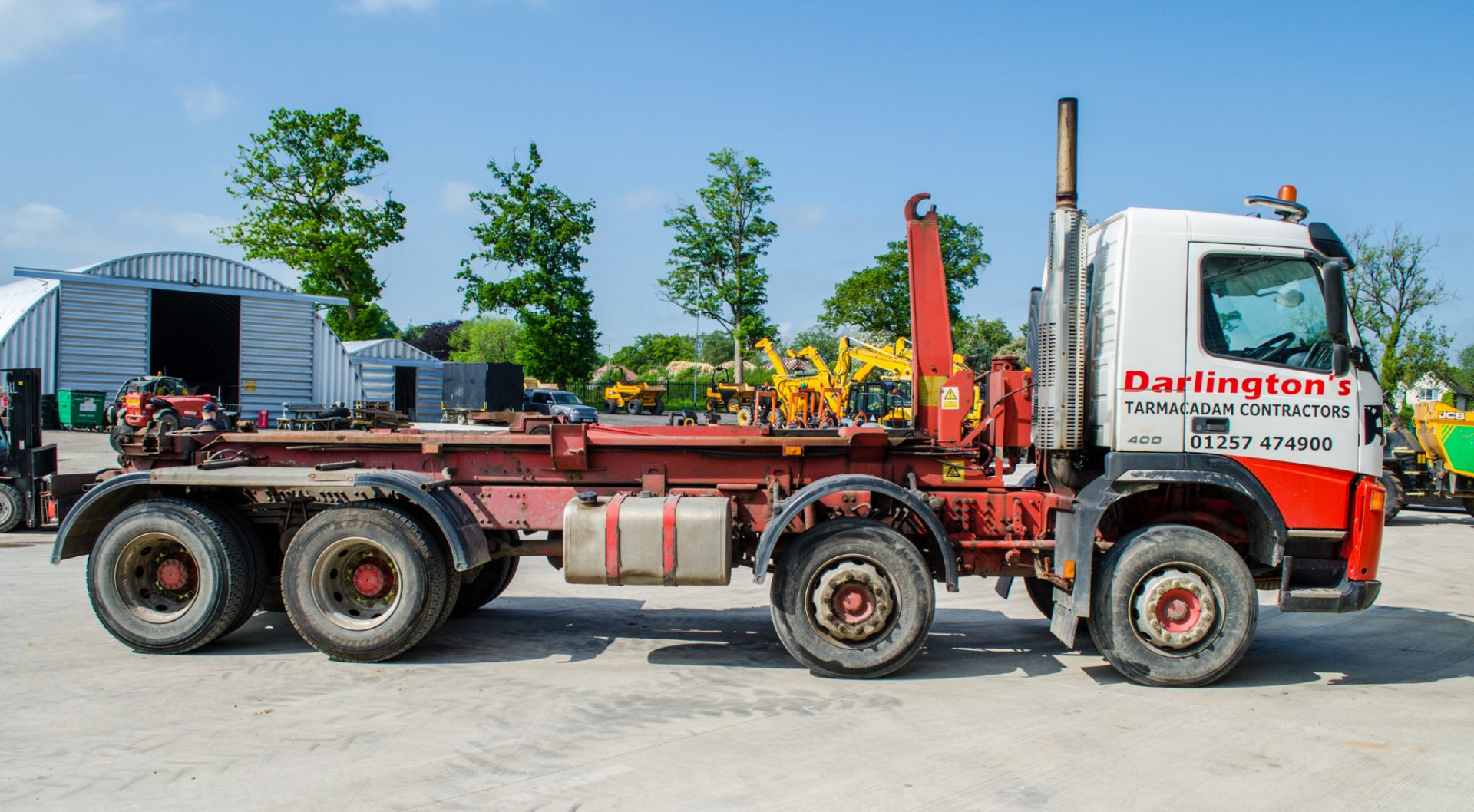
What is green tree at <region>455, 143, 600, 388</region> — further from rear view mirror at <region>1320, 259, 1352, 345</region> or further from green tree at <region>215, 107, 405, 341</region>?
rear view mirror at <region>1320, 259, 1352, 345</region>

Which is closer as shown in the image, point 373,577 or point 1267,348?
point 1267,348

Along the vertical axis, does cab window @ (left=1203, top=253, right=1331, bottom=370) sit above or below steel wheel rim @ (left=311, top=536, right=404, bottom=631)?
above

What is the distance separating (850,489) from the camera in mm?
6637

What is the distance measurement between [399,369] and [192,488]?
38719 mm

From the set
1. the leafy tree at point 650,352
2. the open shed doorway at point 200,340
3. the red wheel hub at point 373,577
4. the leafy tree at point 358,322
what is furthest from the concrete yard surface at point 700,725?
the leafy tree at point 650,352

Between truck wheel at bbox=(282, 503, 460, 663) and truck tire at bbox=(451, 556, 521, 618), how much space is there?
4.65 feet

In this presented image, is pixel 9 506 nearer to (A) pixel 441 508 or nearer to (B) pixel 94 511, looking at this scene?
(B) pixel 94 511

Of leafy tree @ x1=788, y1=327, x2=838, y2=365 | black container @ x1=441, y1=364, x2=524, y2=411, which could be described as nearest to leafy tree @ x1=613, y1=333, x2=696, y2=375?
leafy tree @ x1=788, y1=327, x2=838, y2=365

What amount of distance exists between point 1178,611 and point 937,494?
5.56 ft

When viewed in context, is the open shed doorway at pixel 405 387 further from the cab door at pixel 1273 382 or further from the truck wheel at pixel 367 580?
the cab door at pixel 1273 382

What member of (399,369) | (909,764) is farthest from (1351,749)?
(399,369)

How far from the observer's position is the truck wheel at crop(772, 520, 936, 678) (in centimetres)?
646

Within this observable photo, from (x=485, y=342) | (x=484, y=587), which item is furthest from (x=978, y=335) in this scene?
(x=484, y=587)

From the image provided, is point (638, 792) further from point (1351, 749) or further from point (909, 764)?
point (1351, 749)
